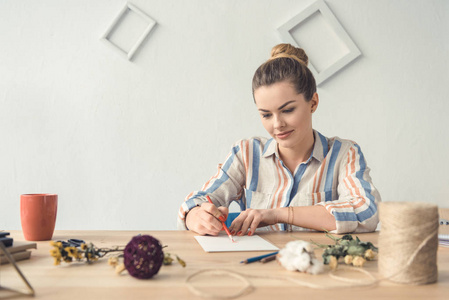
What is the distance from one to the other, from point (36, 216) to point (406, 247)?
807 millimetres

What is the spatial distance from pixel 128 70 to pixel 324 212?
1.55 metres

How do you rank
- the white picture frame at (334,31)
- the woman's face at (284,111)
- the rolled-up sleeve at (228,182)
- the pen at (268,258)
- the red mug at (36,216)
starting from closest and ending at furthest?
the pen at (268,258)
the red mug at (36,216)
the woman's face at (284,111)
the rolled-up sleeve at (228,182)
the white picture frame at (334,31)

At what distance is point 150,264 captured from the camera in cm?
59

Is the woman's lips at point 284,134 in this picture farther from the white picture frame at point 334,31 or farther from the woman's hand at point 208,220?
the white picture frame at point 334,31

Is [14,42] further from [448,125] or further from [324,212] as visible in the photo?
[448,125]

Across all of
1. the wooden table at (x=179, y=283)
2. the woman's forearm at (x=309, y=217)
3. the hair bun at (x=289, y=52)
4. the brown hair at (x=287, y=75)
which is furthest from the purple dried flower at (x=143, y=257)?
the hair bun at (x=289, y=52)

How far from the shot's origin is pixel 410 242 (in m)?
0.57

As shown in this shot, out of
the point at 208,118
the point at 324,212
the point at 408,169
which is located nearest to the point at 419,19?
the point at 408,169

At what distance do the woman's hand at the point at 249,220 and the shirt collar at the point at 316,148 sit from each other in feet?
1.27

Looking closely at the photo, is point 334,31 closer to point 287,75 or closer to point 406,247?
point 287,75

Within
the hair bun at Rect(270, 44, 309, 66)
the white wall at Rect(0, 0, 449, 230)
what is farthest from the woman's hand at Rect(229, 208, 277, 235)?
the white wall at Rect(0, 0, 449, 230)

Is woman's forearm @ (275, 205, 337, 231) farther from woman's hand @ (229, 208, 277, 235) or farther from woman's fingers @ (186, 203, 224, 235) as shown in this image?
woman's fingers @ (186, 203, 224, 235)

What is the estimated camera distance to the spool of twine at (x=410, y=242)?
1.85 feet

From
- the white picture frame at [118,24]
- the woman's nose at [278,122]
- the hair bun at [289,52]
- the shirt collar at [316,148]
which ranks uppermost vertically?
the white picture frame at [118,24]
